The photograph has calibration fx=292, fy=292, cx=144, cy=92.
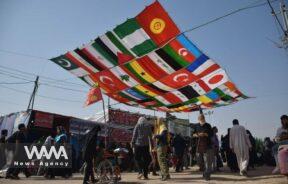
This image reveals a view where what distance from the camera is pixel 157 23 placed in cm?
930

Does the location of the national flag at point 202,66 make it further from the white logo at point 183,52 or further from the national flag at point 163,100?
the national flag at point 163,100

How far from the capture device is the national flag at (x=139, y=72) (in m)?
11.3

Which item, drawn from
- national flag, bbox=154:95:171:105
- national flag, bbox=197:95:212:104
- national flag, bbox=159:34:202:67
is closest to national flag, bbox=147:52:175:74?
national flag, bbox=159:34:202:67

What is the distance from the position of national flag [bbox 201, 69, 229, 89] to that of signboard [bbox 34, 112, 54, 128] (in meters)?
9.61

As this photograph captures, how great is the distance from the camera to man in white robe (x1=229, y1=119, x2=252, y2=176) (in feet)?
30.1

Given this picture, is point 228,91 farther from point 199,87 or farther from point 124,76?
point 124,76

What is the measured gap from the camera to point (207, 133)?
833cm

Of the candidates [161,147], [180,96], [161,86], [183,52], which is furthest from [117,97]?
[161,147]

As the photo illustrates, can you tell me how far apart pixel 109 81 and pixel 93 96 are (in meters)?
0.99

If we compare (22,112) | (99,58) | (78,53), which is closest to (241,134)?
(99,58)

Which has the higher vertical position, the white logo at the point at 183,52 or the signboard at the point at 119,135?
the white logo at the point at 183,52

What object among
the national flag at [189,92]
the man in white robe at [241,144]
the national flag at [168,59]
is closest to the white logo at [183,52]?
the national flag at [168,59]

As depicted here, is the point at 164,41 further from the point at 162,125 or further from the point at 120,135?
the point at 120,135

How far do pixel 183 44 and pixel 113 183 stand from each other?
16.3ft
